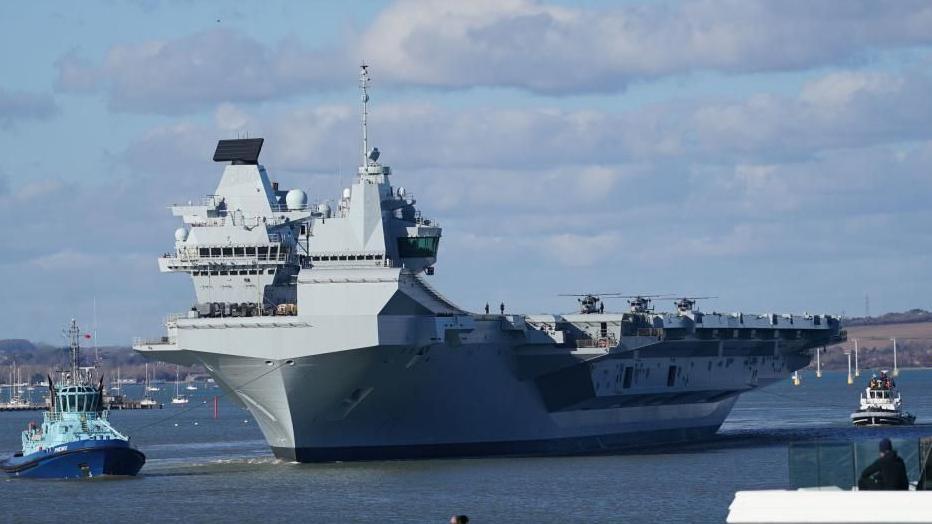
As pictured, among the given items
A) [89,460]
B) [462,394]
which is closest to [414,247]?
[462,394]

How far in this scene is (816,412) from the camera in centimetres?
10225

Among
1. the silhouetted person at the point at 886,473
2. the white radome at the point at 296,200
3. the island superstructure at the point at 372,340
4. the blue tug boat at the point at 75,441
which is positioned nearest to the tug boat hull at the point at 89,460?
the blue tug boat at the point at 75,441

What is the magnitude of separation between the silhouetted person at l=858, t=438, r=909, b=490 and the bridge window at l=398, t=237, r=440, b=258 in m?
35.7

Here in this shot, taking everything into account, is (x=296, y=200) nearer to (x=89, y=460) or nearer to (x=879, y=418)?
(x=89, y=460)

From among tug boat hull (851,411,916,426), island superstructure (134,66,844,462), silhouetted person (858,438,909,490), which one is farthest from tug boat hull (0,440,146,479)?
tug boat hull (851,411,916,426)

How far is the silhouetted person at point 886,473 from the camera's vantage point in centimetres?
1817

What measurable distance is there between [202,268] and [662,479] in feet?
49.1

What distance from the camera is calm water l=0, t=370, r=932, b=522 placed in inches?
1531

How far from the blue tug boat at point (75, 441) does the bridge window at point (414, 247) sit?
9764 mm

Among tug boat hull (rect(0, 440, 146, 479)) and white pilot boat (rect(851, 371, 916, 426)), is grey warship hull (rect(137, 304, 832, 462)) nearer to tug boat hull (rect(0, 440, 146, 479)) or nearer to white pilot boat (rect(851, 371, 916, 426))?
tug boat hull (rect(0, 440, 146, 479))

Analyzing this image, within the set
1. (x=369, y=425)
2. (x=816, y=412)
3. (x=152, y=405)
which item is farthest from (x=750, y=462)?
(x=152, y=405)

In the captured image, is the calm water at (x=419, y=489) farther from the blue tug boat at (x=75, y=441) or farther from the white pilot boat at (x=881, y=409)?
the white pilot boat at (x=881, y=409)

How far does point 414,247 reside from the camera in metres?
53.8

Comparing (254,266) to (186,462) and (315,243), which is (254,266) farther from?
(186,462)
